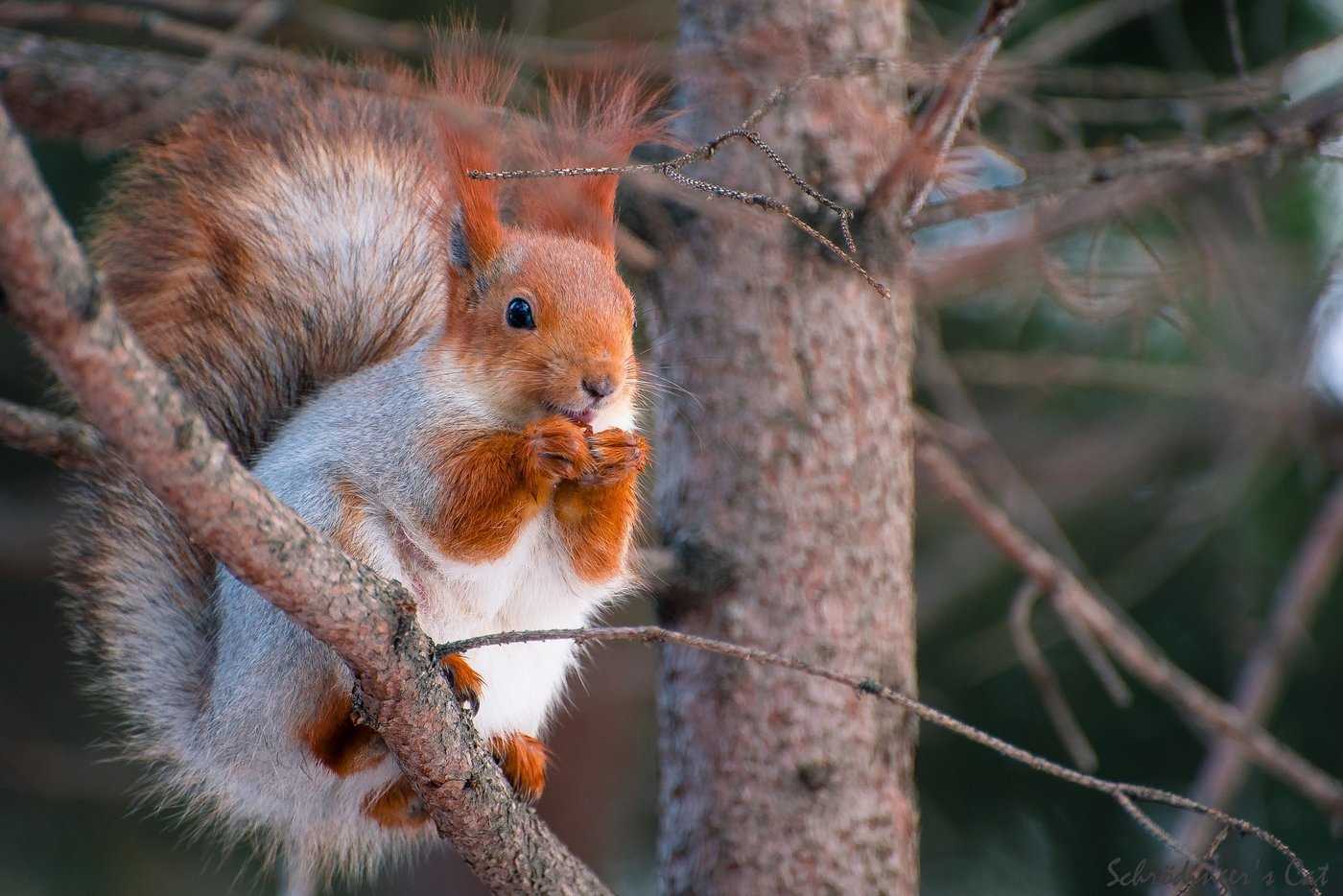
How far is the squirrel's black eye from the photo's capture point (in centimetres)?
150

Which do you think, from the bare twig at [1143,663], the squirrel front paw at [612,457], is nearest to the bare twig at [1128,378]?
the bare twig at [1143,663]

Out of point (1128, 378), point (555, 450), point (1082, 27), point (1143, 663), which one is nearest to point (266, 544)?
point (555, 450)

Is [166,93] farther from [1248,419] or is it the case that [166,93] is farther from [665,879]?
[1248,419]

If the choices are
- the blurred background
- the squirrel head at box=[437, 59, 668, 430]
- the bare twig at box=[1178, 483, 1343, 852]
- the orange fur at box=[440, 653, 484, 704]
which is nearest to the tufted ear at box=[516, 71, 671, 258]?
the squirrel head at box=[437, 59, 668, 430]

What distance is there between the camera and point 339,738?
4.82 ft

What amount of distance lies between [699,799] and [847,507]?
1.43ft

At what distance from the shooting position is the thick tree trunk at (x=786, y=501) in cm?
171

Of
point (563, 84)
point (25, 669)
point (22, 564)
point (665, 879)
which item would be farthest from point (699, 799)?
point (25, 669)

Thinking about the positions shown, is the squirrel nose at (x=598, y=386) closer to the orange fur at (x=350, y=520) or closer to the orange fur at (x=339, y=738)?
the orange fur at (x=350, y=520)

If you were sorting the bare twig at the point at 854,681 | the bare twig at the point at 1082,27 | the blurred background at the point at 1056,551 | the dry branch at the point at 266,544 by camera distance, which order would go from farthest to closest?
1. the blurred background at the point at 1056,551
2. the bare twig at the point at 1082,27
3. the bare twig at the point at 854,681
4. the dry branch at the point at 266,544

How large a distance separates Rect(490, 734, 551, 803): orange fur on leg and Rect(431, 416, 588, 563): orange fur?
0.91 feet

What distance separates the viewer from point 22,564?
9.95 ft

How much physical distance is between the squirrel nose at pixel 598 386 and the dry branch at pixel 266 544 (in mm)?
358

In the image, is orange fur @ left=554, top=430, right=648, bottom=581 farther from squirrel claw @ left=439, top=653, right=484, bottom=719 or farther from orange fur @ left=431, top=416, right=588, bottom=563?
squirrel claw @ left=439, top=653, right=484, bottom=719
